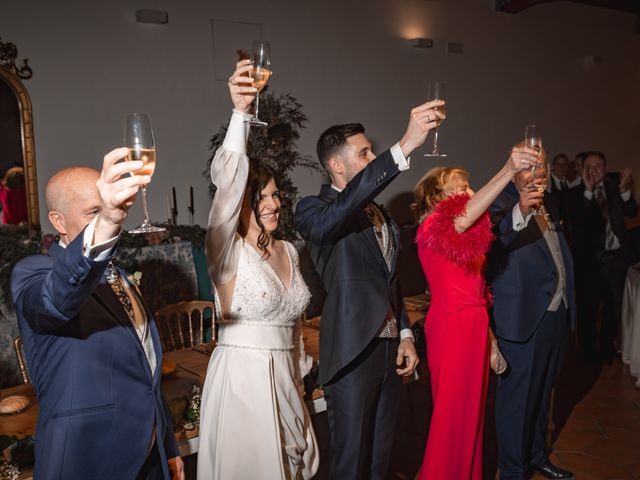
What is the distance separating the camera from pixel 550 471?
10.9 feet

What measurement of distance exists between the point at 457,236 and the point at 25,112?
4.32m

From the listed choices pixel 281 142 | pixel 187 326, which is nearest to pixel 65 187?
pixel 187 326

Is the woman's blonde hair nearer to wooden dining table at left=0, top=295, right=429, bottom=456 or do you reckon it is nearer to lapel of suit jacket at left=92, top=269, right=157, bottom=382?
wooden dining table at left=0, top=295, right=429, bottom=456

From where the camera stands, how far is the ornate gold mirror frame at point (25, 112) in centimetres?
521

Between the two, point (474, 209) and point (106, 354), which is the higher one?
point (474, 209)

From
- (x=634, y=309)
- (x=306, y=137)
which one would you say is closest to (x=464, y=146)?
(x=306, y=137)

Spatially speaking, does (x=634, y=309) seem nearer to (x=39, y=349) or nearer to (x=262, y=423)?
(x=262, y=423)

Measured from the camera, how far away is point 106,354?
1.66 meters

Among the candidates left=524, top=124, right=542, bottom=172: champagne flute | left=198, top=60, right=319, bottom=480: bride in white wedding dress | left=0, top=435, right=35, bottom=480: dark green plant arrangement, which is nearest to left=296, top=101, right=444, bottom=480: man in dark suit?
left=198, top=60, right=319, bottom=480: bride in white wedding dress

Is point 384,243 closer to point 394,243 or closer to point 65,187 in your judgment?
point 394,243

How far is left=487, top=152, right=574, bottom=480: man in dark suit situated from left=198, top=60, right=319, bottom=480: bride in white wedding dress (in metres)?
1.35

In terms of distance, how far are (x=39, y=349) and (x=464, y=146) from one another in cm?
743

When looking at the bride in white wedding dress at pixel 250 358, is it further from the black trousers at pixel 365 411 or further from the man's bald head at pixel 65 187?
the man's bald head at pixel 65 187

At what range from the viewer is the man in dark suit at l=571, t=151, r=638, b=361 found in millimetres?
5273
